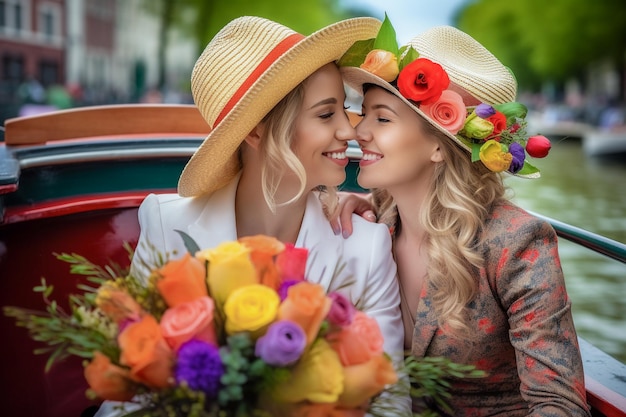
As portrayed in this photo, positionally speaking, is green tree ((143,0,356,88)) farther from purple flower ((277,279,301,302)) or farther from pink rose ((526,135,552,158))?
purple flower ((277,279,301,302))

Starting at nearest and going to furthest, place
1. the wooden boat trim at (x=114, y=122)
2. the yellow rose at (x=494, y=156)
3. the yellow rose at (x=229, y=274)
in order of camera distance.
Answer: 1. the yellow rose at (x=229, y=274)
2. the yellow rose at (x=494, y=156)
3. the wooden boat trim at (x=114, y=122)

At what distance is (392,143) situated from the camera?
2426 millimetres

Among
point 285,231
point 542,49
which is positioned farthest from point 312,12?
point 285,231

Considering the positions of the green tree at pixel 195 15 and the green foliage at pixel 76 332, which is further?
the green tree at pixel 195 15

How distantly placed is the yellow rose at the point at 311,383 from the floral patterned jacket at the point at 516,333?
3.19 feet

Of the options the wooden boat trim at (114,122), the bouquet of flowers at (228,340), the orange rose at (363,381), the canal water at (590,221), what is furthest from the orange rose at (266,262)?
the wooden boat trim at (114,122)

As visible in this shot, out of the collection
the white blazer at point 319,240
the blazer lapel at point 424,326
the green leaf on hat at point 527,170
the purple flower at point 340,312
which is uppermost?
the green leaf on hat at point 527,170

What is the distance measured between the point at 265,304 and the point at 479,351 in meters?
1.24

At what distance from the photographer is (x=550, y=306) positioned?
2.13m

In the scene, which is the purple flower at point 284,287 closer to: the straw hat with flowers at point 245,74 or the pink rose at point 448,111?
the straw hat with flowers at point 245,74

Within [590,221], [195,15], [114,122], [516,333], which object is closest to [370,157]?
[516,333]

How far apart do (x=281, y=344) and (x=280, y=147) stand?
1.14 meters

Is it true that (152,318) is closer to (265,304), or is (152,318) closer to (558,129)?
(265,304)

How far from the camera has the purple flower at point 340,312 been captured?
138 cm
